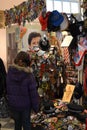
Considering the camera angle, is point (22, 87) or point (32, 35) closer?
point (22, 87)

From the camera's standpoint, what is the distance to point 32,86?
334cm

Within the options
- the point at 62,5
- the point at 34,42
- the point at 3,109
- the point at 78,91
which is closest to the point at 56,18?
the point at 78,91

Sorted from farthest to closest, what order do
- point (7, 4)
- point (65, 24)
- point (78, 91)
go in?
point (7, 4) → point (78, 91) → point (65, 24)

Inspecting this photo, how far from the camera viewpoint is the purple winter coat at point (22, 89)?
131 inches

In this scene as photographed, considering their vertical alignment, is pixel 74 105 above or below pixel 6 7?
below

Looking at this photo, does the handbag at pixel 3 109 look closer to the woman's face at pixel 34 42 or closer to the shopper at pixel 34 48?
the shopper at pixel 34 48

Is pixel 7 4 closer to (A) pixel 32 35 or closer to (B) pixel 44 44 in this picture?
(A) pixel 32 35

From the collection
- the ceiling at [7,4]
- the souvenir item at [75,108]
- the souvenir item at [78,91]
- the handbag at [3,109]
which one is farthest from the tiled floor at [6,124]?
the ceiling at [7,4]

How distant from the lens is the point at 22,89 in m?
3.35

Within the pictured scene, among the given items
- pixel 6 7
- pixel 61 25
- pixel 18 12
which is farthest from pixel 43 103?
pixel 6 7

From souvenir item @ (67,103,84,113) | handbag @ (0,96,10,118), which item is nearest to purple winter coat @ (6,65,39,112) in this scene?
souvenir item @ (67,103,84,113)

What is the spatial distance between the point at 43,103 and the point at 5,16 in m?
2.16

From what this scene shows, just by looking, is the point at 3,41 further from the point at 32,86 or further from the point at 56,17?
the point at 32,86

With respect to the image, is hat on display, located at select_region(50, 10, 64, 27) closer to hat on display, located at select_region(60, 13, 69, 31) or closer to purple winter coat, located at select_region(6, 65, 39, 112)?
hat on display, located at select_region(60, 13, 69, 31)
